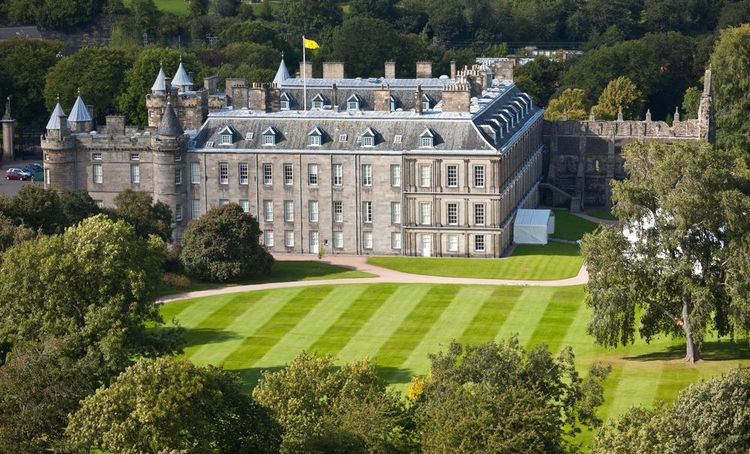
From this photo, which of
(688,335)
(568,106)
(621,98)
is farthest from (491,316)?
(621,98)

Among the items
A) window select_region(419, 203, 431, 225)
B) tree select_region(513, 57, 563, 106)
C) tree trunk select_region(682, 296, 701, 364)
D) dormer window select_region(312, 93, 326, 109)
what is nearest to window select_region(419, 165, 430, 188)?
window select_region(419, 203, 431, 225)

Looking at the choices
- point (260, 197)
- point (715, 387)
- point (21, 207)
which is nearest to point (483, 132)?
point (260, 197)

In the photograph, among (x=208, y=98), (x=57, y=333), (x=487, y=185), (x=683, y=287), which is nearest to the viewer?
(x=57, y=333)

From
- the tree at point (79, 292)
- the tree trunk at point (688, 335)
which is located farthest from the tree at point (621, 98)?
the tree at point (79, 292)

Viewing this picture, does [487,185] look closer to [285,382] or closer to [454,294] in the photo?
[454,294]

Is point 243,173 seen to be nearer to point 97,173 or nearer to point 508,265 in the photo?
point 97,173

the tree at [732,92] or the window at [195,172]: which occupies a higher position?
the tree at [732,92]

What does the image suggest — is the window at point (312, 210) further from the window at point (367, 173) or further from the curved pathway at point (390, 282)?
the curved pathway at point (390, 282)
